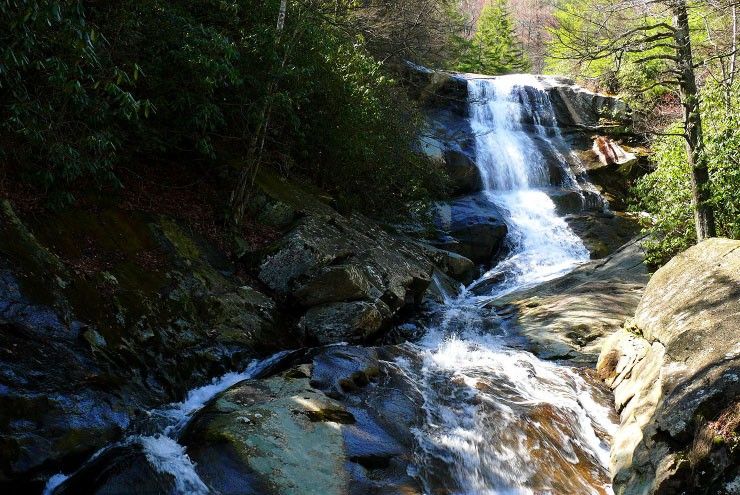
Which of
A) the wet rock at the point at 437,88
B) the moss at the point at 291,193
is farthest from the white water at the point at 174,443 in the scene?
the wet rock at the point at 437,88

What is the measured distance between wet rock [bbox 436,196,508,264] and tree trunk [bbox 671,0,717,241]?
736cm

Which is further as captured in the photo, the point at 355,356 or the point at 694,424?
the point at 355,356

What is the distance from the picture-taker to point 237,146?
1139 cm

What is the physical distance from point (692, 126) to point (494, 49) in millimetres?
30651

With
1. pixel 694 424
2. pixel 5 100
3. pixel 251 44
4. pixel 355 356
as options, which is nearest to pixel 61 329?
pixel 5 100

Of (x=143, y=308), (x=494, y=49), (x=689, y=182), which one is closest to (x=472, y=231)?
(x=689, y=182)

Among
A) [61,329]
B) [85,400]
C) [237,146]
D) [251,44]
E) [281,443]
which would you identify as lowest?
[281,443]

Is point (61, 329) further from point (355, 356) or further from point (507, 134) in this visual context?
point (507, 134)

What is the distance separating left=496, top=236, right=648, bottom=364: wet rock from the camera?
9.20m

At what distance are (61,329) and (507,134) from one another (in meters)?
20.4

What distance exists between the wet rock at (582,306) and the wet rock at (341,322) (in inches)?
116

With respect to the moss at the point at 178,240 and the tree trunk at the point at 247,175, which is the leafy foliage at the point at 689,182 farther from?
the moss at the point at 178,240

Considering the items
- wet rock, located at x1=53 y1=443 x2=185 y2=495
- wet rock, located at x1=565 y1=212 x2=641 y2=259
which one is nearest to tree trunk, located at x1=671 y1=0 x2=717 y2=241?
wet rock, located at x1=565 y1=212 x2=641 y2=259

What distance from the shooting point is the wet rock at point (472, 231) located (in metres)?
16.4
